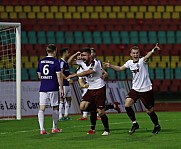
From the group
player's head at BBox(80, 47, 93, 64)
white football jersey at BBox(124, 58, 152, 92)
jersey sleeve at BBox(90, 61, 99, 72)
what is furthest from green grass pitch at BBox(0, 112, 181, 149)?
player's head at BBox(80, 47, 93, 64)

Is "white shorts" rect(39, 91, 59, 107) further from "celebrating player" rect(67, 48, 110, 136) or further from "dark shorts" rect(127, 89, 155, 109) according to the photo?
"dark shorts" rect(127, 89, 155, 109)

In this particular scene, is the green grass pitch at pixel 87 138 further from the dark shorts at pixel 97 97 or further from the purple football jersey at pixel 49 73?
the purple football jersey at pixel 49 73

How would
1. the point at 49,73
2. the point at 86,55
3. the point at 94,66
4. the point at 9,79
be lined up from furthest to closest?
the point at 9,79
the point at 49,73
the point at 94,66
the point at 86,55

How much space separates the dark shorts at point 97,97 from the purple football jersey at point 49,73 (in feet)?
2.59

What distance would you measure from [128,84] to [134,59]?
411 inches

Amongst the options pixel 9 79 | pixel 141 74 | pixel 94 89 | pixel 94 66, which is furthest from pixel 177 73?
pixel 94 66

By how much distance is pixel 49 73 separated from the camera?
1392cm

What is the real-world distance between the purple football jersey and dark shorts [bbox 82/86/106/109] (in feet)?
2.59

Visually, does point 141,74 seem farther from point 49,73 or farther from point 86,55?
point 49,73

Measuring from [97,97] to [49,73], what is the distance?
121 centimetres

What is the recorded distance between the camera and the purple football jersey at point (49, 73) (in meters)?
A: 13.9

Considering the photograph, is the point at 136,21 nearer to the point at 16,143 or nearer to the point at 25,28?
the point at 25,28

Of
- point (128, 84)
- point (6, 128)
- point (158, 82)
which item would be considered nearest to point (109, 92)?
point (128, 84)

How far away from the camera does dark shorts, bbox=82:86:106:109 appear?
44.5 feet
